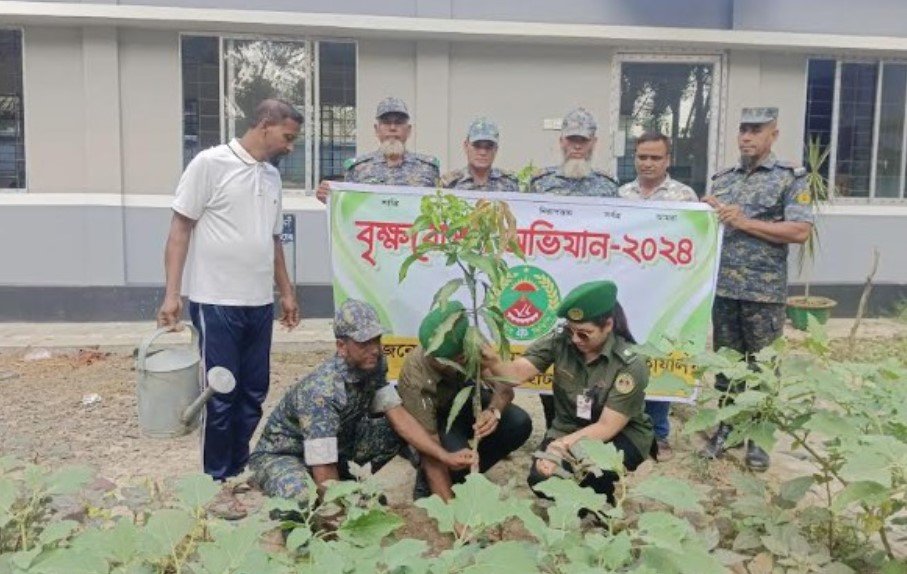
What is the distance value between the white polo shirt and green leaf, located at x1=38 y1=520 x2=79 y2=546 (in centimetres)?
168

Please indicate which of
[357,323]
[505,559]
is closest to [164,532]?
[505,559]

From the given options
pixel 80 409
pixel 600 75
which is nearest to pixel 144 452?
pixel 80 409

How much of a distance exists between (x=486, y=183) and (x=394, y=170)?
1.66ft

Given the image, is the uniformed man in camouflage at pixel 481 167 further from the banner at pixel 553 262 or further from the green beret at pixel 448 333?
the green beret at pixel 448 333

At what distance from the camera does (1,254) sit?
690 centimetres

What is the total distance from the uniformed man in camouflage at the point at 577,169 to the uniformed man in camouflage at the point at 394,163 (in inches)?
25.0

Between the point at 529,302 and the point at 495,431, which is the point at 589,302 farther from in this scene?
the point at 529,302

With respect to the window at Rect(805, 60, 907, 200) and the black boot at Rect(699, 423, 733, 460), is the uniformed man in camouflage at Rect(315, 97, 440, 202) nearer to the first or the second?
the black boot at Rect(699, 423, 733, 460)

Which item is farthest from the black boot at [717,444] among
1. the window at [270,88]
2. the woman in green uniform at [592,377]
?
the window at [270,88]

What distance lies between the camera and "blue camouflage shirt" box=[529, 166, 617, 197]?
4191 millimetres

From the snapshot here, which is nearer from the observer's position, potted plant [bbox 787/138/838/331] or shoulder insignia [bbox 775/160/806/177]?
shoulder insignia [bbox 775/160/806/177]

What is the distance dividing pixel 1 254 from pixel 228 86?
2288 mm

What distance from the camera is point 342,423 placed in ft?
10.0

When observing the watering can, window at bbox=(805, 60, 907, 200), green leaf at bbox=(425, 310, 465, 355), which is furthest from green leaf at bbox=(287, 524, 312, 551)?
window at bbox=(805, 60, 907, 200)
